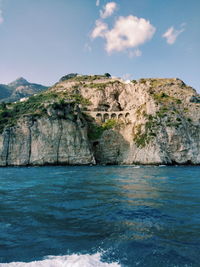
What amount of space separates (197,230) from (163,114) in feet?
239

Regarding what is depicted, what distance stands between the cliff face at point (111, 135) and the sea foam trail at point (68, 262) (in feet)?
219

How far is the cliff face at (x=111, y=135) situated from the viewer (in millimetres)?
75000

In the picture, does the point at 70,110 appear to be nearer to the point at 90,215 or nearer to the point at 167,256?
the point at 90,215

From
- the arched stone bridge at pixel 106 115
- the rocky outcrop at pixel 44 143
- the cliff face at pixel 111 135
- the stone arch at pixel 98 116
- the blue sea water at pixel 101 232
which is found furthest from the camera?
the arched stone bridge at pixel 106 115

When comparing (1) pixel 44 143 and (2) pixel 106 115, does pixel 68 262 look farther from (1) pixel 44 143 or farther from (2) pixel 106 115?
(2) pixel 106 115

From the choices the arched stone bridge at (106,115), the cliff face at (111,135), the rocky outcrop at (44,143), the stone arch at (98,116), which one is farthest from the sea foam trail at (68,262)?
the stone arch at (98,116)

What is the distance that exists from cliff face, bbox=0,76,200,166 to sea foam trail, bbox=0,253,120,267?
6665 cm

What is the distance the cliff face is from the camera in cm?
7500

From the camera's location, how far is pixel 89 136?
90.1 metres

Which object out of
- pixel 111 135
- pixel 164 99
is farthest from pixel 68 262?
pixel 164 99

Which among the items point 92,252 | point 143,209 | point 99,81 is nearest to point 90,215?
point 143,209

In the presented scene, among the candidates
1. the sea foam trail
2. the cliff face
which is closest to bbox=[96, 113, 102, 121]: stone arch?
the cliff face

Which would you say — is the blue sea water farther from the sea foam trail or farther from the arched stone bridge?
the arched stone bridge

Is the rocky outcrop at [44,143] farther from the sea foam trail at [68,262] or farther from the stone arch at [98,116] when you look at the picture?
the sea foam trail at [68,262]
